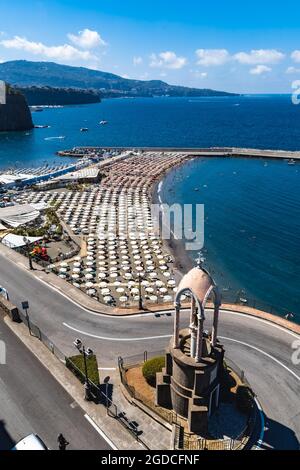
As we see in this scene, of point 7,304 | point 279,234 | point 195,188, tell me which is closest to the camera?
→ point 7,304

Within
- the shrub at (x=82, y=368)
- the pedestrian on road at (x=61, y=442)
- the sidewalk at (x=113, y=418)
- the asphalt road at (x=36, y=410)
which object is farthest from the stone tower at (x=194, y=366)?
the pedestrian on road at (x=61, y=442)

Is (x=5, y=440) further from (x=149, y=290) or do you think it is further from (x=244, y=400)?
(x=149, y=290)

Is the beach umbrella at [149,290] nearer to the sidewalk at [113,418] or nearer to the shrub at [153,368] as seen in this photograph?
the sidewalk at [113,418]

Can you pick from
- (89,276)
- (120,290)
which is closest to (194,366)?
(120,290)

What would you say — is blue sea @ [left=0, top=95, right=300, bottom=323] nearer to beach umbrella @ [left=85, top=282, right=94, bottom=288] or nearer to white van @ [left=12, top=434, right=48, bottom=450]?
→ beach umbrella @ [left=85, top=282, right=94, bottom=288]

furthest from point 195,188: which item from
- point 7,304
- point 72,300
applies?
point 7,304

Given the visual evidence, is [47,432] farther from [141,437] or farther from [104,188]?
[104,188]
